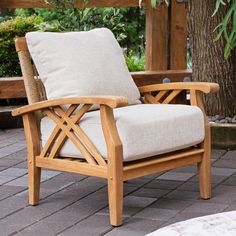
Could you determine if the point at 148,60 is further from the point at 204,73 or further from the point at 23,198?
the point at 23,198

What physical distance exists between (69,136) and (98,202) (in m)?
0.43

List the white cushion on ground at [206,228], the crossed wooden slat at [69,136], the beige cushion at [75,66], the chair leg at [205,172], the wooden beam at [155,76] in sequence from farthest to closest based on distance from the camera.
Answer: the wooden beam at [155,76] → the chair leg at [205,172] → the beige cushion at [75,66] → the crossed wooden slat at [69,136] → the white cushion on ground at [206,228]

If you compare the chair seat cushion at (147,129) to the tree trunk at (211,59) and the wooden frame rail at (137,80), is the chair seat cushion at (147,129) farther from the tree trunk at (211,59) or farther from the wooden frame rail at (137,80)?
the wooden frame rail at (137,80)

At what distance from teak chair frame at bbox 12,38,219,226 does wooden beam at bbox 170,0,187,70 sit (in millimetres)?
2474

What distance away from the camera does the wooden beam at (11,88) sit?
18.8 feet

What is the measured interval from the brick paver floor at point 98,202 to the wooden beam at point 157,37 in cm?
199

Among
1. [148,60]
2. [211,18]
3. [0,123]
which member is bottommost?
[0,123]

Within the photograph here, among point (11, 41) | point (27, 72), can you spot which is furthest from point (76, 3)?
point (27, 72)

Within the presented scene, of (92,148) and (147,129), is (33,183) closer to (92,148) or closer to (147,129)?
(92,148)

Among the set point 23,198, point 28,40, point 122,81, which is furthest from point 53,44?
point 23,198

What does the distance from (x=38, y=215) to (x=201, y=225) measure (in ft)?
6.43

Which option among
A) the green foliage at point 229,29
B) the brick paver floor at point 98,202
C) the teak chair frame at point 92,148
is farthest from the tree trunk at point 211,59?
the teak chair frame at point 92,148

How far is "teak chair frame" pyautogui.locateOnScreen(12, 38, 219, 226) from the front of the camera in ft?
10.1

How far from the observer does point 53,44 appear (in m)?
3.53
